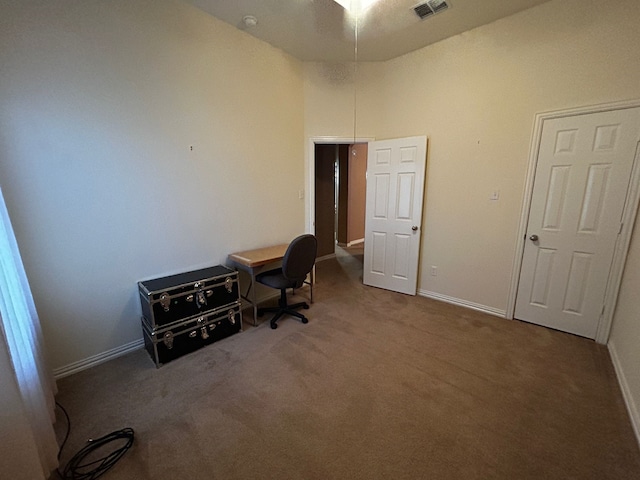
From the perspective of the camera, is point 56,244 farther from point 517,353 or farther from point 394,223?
point 517,353

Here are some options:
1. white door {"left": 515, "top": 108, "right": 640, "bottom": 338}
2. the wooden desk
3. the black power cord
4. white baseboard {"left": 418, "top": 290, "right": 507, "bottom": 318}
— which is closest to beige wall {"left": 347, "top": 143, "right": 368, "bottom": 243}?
white baseboard {"left": 418, "top": 290, "right": 507, "bottom": 318}

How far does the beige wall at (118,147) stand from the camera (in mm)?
1761

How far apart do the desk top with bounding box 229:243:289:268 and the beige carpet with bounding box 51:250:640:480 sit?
0.69 m

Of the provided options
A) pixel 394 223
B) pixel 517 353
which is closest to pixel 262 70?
pixel 394 223

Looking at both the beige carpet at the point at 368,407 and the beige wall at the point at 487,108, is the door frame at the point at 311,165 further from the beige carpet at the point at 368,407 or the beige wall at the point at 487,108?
the beige carpet at the point at 368,407

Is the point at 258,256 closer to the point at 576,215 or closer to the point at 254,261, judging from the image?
the point at 254,261

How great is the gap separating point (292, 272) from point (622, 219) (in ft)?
9.43

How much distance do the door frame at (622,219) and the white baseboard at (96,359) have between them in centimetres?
375

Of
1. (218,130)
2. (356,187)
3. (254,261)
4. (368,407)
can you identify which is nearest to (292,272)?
(254,261)

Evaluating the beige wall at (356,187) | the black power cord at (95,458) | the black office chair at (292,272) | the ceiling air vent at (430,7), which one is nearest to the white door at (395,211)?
the ceiling air vent at (430,7)

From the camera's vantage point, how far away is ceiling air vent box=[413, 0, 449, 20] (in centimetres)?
233

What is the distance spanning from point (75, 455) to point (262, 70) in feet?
11.4

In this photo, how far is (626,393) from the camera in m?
1.80

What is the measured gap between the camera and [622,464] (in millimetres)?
1385
